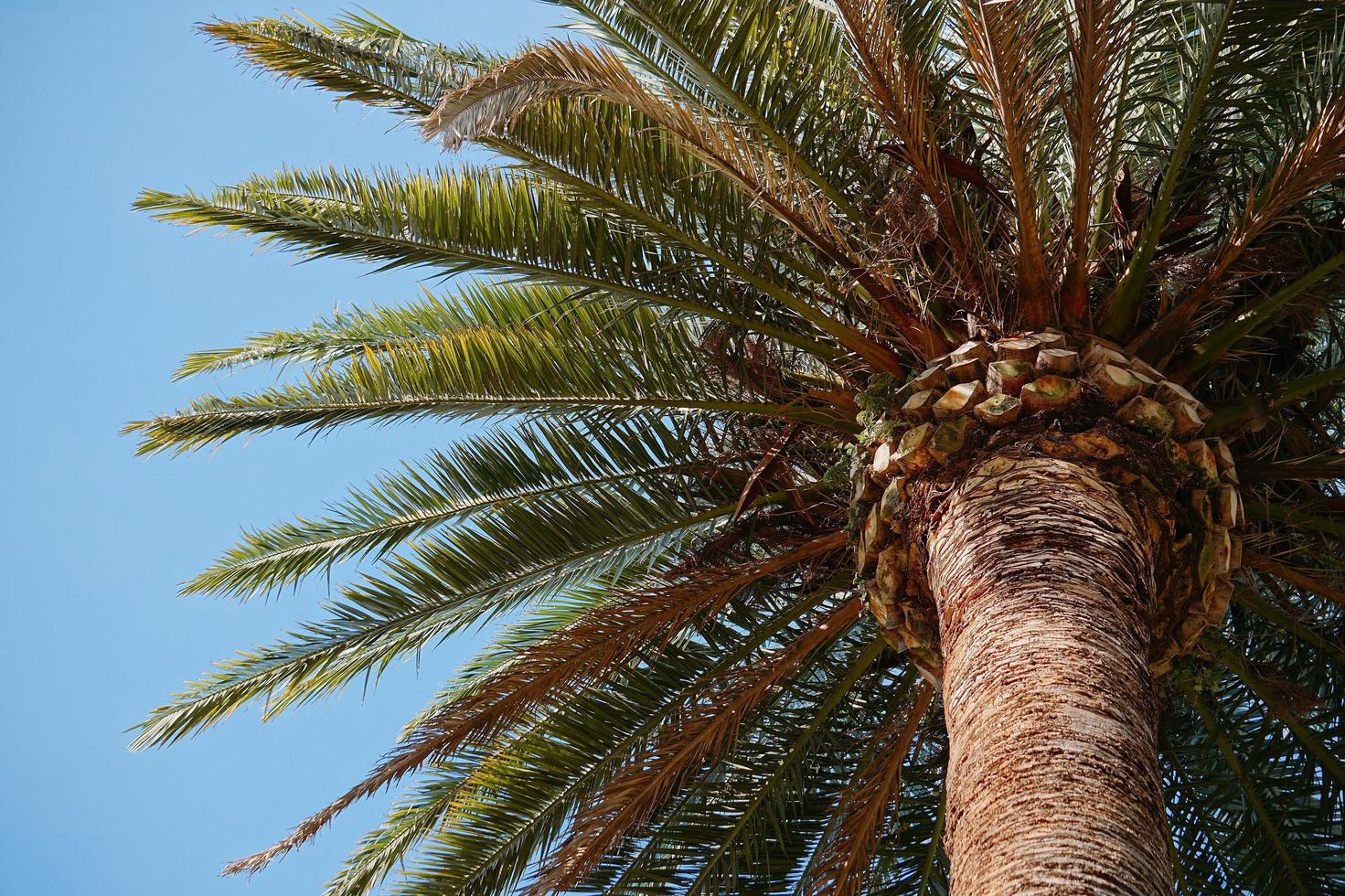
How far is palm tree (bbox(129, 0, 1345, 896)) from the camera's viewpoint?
5.07 meters

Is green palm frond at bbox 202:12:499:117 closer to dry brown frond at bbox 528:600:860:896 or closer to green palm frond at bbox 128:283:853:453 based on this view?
green palm frond at bbox 128:283:853:453

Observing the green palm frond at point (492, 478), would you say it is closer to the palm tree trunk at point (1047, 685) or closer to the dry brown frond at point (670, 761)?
the dry brown frond at point (670, 761)

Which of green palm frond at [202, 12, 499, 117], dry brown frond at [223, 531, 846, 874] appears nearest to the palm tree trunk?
dry brown frond at [223, 531, 846, 874]

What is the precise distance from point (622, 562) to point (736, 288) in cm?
142

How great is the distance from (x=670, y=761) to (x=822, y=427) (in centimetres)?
166

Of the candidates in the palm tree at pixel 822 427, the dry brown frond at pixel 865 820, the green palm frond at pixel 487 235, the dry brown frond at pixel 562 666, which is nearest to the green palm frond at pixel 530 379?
the palm tree at pixel 822 427

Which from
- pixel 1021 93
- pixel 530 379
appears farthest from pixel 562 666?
pixel 1021 93

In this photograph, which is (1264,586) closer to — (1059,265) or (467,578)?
(1059,265)

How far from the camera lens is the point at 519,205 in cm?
621

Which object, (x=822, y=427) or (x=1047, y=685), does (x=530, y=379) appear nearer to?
(x=822, y=427)

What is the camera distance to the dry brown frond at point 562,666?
5852 millimetres

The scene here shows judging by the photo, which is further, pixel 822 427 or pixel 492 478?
pixel 492 478

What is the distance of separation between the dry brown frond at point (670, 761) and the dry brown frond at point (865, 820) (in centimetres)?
58

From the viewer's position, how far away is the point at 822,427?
626 centimetres
